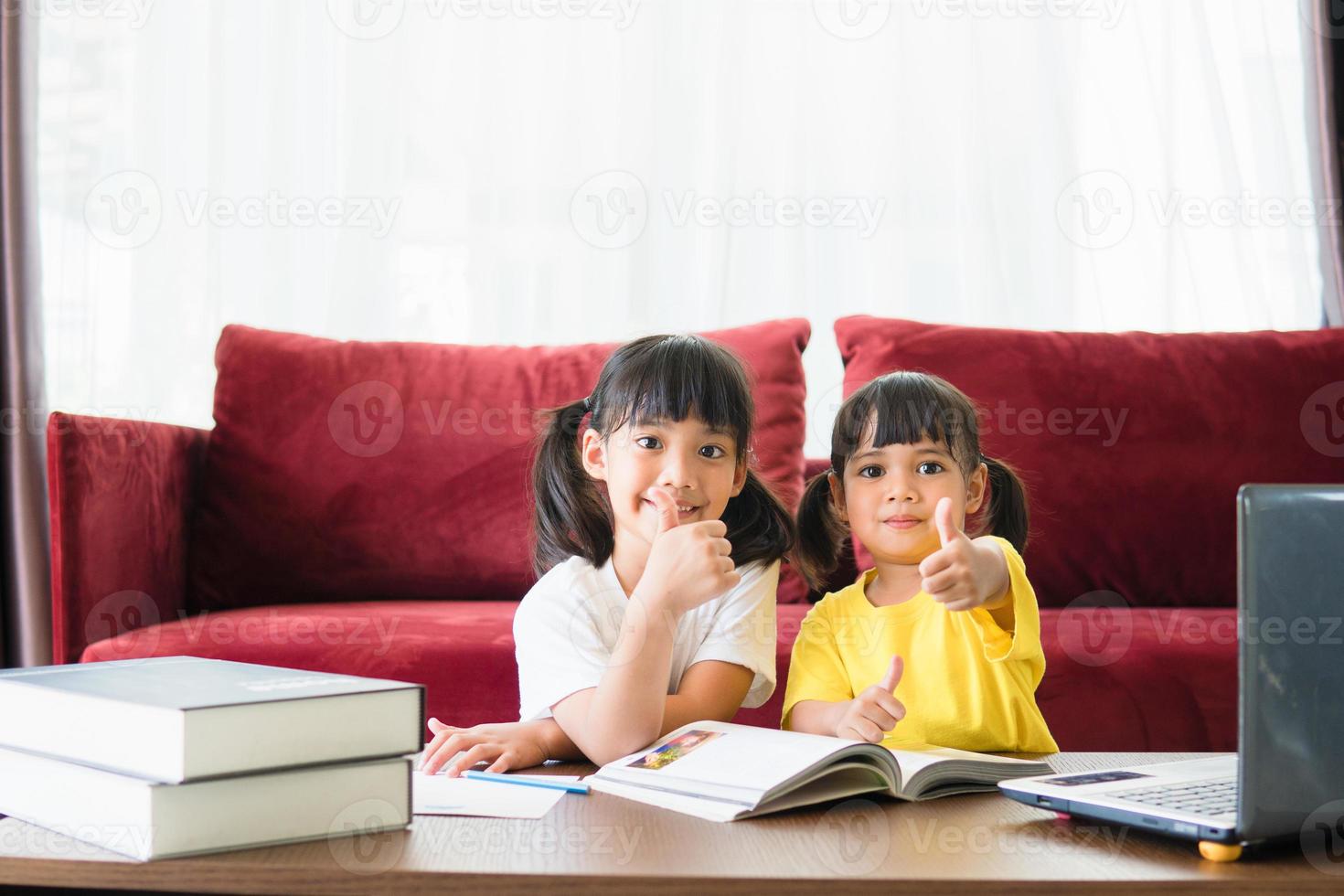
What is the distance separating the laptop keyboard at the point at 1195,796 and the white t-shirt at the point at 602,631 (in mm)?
495

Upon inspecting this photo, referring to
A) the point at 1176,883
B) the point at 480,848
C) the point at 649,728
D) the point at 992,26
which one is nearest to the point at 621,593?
the point at 649,728

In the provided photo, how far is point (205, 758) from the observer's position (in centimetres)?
61

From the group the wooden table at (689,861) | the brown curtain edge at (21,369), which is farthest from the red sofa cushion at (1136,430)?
the brown curtain edge at (21,369)

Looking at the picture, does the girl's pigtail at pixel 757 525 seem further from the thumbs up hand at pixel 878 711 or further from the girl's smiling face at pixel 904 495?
the thumbs up hand at pixel 878 711

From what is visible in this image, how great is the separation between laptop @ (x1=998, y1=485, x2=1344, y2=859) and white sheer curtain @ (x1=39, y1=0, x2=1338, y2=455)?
181cm

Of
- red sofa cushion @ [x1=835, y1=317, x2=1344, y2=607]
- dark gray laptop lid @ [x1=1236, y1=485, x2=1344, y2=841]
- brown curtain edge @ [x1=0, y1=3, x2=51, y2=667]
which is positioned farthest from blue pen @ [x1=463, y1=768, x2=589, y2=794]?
brown curtain edge @ [x1=0, y1=3, x2=51, y2=667]

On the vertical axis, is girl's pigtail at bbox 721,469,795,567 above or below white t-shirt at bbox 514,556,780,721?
above

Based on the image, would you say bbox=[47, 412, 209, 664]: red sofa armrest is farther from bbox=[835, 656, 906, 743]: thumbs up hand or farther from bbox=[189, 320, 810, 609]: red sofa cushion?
bbox=[835, 656, 906, 743]: thumbs up hand

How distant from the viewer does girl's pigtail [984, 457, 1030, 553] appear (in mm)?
1318

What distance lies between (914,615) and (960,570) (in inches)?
10.1

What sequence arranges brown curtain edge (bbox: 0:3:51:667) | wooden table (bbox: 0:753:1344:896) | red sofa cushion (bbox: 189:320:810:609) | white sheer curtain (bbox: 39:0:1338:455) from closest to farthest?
1. wooden table (bbox: 0:753:1344:896)
2. red sofa cushion (bbox: 189:320:810:609)
3. brown curtain edge (bbox: 0:3:51:667)
4. white sheer curtain (bbox: 39:0:1338:455)

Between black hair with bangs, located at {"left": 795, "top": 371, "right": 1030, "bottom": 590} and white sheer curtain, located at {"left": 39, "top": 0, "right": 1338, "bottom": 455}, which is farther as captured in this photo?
white sheer curtain, located at {"left": 39, "top": 0, "right": 1338, "bottom": 455}

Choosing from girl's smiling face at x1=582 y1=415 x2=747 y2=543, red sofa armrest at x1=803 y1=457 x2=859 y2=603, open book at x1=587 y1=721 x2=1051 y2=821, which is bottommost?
red sofa armrest at x1=803 y1=457 x2=859 y2=603

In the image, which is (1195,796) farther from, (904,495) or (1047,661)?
(1047,661)
